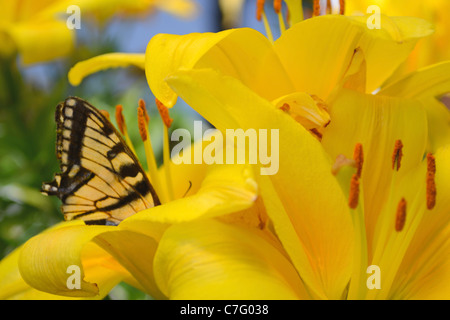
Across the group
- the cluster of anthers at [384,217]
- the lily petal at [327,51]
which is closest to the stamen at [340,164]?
the cluster of anthers at [384,217]

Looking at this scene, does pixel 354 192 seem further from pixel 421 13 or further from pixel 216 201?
pixel 421 13

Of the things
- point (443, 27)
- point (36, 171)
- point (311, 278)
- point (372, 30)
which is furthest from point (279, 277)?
point (36, 171)

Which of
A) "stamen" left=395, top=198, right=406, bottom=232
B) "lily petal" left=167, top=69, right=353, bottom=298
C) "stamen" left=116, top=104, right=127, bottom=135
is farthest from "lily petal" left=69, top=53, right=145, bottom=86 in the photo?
"stamen" left=395, top=198, right=406, bottom=232

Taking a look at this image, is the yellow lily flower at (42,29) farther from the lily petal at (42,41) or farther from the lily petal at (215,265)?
the lily petal at (215,265)

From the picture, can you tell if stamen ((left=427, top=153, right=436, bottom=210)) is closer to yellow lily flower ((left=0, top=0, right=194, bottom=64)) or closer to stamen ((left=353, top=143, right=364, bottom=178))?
stamen ((left=353, top=143, right=364, bottom=178))

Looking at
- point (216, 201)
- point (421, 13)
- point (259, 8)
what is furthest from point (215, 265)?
point (421, 13)

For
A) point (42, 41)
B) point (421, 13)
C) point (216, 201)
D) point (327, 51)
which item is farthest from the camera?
point (42, 41)

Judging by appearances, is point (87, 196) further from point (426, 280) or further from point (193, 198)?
point (426, 280)

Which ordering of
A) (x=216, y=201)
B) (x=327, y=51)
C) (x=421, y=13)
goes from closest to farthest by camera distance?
1. (x=216, y=201)
2. (x=327, y=51)
3. (x=421, y=13)
